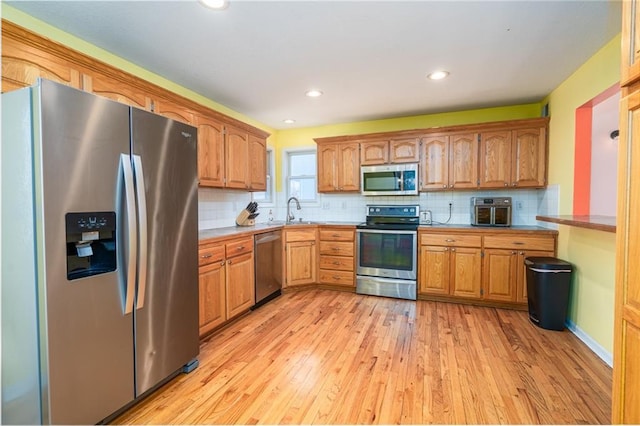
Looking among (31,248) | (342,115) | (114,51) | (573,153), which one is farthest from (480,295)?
(114,51)

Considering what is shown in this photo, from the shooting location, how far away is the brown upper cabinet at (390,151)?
3.85m

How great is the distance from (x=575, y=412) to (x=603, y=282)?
115 centimetres

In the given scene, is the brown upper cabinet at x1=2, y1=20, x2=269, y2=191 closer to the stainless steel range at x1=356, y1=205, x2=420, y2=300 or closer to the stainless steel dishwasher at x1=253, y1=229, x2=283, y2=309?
the stainless steel dishwasher at x1=253, y1=229, x2=283, y2=309

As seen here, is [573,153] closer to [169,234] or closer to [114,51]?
[169,234]

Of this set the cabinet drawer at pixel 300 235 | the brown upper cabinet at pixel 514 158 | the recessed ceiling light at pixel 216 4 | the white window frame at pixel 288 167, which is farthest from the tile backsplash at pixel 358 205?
the recessed ceiling light at pixel 216 4

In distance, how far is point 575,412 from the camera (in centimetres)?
164

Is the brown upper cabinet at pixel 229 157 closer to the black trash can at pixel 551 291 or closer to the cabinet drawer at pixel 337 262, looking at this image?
the cabinet drawer at pixel 337 262

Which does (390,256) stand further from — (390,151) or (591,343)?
(591,343)

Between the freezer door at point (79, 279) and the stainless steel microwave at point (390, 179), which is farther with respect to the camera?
the stainless steel microwave at point (390, 179)

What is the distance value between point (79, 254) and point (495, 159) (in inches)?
157

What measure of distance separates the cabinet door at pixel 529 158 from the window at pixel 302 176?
272 centimetres

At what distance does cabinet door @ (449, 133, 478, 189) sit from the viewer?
358cm

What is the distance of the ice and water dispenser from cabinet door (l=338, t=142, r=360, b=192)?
3.07m

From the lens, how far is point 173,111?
8.50ft
